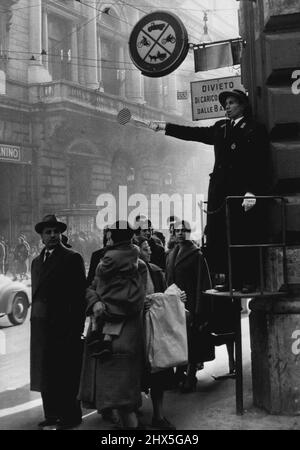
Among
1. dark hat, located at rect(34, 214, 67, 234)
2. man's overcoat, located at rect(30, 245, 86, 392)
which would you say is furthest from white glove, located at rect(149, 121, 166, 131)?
man's overcoat, located at rect(30, 245, 86, 392)

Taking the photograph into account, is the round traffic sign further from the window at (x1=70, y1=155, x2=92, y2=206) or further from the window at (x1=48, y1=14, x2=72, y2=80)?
the window at (x1=48, y1=14, x2=72, y2=80)

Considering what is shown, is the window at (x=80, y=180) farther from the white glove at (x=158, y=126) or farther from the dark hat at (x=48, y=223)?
the dark hat at (x=48, y=223)

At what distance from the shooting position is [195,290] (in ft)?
21.6

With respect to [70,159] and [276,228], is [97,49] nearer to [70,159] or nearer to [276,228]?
[70,159]

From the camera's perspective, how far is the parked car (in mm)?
10648

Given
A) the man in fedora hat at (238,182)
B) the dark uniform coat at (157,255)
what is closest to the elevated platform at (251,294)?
the man in fedora hat at (238,182)

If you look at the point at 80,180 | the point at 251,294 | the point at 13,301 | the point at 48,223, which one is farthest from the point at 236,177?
the point at 80,180

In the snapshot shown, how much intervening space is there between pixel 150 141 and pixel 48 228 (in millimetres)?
26288

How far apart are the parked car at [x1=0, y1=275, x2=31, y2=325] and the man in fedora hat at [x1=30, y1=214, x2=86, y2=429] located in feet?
18.2

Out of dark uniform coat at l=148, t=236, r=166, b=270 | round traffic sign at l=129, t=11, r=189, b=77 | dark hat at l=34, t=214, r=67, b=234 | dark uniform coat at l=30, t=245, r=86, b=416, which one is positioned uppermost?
round traffic sign at l=129, t=11, r=189, b=77

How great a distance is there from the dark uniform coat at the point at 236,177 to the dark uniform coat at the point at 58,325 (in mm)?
1254

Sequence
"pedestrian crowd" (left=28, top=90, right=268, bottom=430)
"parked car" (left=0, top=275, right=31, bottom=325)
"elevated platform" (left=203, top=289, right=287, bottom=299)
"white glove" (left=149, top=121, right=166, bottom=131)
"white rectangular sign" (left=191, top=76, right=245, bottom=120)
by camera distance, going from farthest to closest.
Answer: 1. "parked car" (left=0, top=275, right=31, bottom=325)
2. "white rectangular sign" (left=191, top=76, right=245, bottom=120)
3. "white glove" (left=149, top=121, right=166, bottom=131)
4. "elevated platform" (left=203, top=289, right=287, bottom=299)
5. "pedestrian crowd" (left=28, top=90, right=268, bottom=430)

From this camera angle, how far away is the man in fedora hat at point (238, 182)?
510 cm

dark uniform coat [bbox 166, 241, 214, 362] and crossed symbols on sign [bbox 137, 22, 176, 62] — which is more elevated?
crossed symbols on sign [bbox 137, 22, 176, 62]
